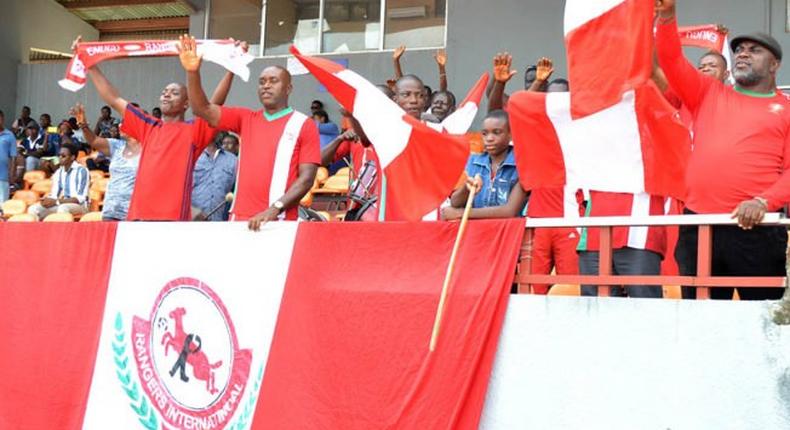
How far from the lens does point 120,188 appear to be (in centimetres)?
750

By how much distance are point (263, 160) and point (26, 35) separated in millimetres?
14660

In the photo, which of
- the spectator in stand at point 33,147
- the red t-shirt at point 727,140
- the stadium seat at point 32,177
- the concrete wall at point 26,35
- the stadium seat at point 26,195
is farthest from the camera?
the concrete wall at point 26,35

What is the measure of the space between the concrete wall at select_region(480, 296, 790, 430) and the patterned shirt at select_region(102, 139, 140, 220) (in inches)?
165

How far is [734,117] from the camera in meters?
4.41

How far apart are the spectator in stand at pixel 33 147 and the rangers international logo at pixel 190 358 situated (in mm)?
10928

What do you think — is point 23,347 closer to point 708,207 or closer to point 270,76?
point 270,76

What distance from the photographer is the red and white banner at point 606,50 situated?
4.31 meters

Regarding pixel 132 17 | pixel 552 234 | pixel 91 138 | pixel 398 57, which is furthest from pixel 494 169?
pixel 132 17

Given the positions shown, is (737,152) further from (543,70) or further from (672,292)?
(543,70)

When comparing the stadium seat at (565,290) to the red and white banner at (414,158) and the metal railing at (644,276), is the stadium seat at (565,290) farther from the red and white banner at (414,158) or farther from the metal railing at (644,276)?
the red and white banner at (414,158)

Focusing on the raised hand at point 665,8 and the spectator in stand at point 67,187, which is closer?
the raised hand at point 665,8

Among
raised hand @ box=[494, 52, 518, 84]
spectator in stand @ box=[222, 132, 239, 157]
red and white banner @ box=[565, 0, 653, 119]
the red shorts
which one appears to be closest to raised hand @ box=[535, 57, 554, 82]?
raised hand @ box=[494, 52, 518, 84]

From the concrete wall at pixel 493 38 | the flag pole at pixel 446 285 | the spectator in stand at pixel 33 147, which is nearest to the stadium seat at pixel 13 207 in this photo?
the spectator in stand at pixel 33 147

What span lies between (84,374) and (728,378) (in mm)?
3738
